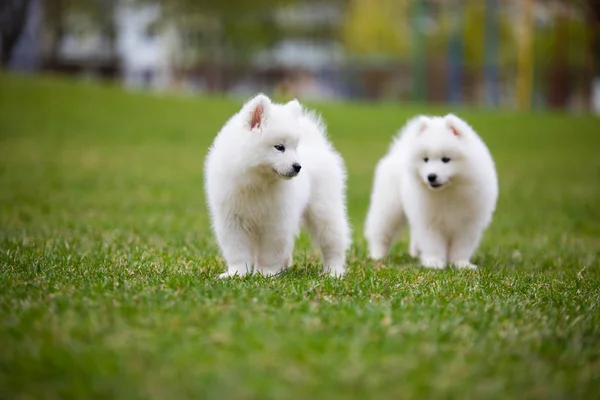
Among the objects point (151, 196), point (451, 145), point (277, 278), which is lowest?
point (151, 196)

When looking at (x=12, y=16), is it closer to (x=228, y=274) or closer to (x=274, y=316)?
(x=228, y=274)

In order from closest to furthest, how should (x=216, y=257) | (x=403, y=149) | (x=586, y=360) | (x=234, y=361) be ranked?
1. (x=234, y=361)
2. (x=586, y=360)
3. (x=216, y=257)
4. (x=403, y=149)

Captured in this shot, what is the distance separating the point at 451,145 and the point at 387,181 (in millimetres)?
934

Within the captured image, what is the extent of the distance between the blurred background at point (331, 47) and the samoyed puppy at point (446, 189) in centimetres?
2668

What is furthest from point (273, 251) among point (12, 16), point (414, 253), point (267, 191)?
point (12, 16)

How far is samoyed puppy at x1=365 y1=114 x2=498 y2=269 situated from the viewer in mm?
6805

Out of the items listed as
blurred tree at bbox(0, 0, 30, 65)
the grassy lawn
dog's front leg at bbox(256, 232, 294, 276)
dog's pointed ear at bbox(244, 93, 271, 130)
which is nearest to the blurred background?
blurred tree at bbox(0, 0, 30, 65)

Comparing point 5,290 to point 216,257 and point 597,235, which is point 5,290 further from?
point 597,235

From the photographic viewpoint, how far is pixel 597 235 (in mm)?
9703

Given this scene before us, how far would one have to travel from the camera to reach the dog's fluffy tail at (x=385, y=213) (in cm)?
752

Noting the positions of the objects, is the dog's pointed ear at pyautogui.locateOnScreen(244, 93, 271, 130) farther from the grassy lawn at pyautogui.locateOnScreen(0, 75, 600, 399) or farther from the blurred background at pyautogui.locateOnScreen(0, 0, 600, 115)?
the blurred background at pyautogui.locateOnScreen(0, 0, 600, 115)

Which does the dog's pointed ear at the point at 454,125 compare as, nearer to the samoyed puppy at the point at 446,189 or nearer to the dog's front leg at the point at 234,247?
the samoyed puppy at the point at 446,189

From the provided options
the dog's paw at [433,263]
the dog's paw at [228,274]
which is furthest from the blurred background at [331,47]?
the dog's paw at [228,274]

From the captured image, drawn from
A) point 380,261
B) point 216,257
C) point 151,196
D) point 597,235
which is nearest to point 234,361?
point 216,257
